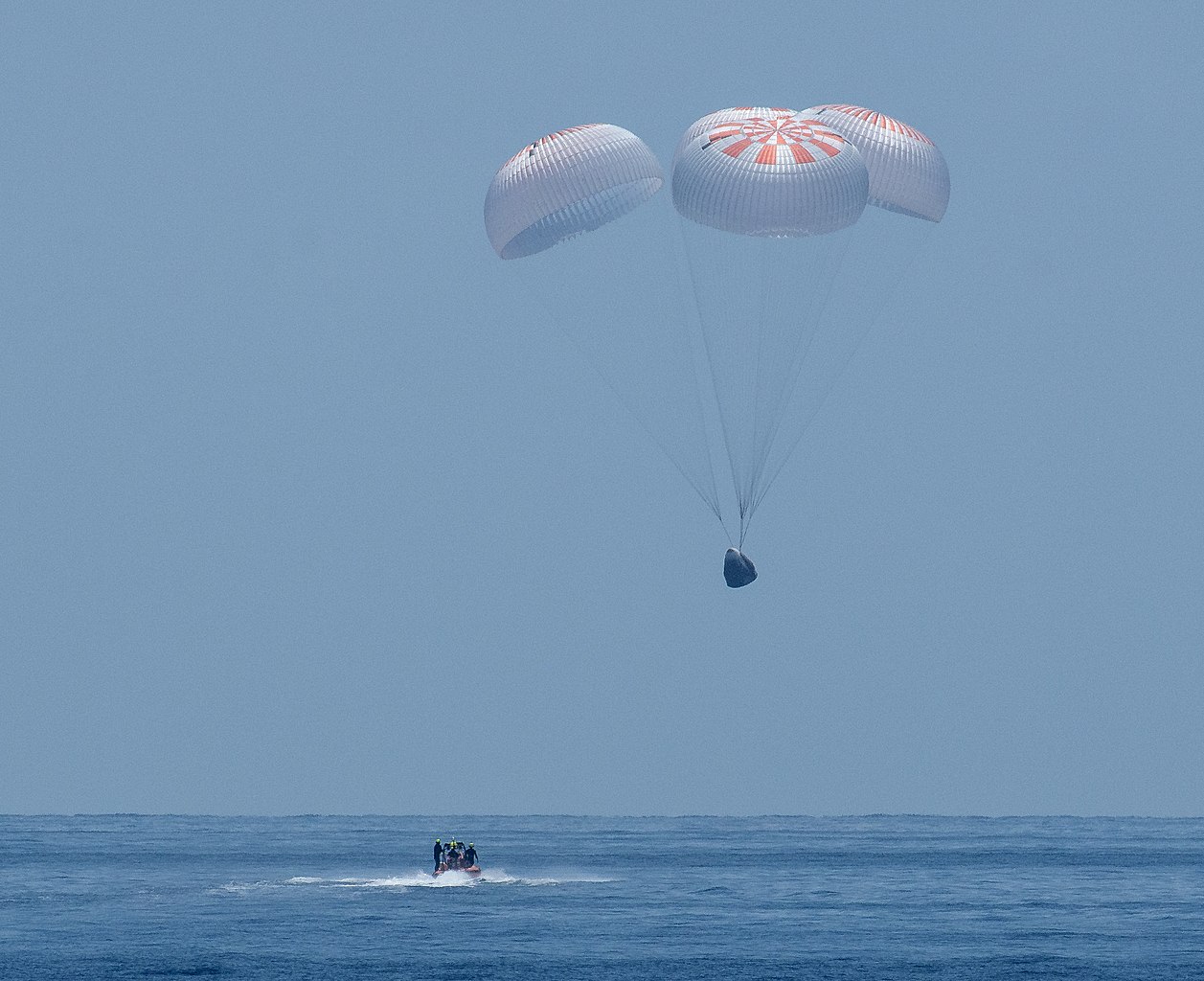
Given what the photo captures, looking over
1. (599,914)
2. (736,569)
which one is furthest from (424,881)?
(736,569)

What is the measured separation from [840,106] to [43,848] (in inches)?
2508

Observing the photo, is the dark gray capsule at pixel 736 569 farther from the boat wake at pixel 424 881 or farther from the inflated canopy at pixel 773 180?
the boat wake at pixel 424 881

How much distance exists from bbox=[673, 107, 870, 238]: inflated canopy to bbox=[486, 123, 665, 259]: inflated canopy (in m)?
1.06

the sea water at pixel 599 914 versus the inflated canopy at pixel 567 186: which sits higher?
the inflated canopy at pixel 567 186

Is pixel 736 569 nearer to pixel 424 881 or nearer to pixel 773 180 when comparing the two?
pixel 773 180

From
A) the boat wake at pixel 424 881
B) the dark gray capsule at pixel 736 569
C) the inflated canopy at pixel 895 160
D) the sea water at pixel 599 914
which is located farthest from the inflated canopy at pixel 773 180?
the boat wake at pixel 424 881

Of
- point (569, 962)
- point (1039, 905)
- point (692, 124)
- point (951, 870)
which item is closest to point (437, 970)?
point (569, 962)

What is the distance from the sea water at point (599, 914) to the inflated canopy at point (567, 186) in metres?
14.4

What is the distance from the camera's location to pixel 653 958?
125 feet

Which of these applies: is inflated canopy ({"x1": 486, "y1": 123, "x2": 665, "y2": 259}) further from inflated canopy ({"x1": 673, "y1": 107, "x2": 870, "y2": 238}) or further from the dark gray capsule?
the dark gray capsule

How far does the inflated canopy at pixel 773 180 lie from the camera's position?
3316cm

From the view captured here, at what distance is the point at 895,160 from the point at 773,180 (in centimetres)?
333

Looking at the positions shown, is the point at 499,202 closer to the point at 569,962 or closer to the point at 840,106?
the point at 840,106

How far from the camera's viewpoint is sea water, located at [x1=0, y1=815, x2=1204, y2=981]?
37281mm
